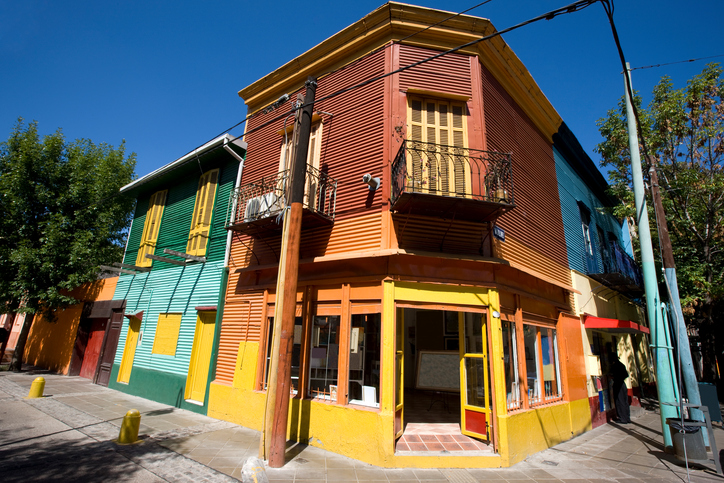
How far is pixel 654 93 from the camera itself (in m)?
13.2

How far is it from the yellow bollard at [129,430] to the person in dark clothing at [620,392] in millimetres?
12222

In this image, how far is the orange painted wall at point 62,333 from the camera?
14.6 m

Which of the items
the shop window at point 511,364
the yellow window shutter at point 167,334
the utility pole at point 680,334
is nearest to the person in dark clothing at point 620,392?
→ the utility pole at point 680,334

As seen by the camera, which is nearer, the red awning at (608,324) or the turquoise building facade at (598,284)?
the red awning at (608,324)

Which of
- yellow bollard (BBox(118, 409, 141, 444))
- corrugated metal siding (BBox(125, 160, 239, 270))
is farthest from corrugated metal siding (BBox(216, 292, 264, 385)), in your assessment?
yellow bollard (BBox(118, 409, 141, 444))

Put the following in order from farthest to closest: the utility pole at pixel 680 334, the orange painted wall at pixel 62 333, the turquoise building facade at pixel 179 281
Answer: the orange painted wall at pixel 62 333
the turquoise building facade at pixel 179 281
the utility pole at pixel 680 334

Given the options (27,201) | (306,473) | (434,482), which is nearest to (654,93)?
(434,482)

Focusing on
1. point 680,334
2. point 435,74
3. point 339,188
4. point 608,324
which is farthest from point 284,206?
point 608,324

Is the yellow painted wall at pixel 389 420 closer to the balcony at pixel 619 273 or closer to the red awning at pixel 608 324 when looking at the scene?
the red awning at pixel 608 324

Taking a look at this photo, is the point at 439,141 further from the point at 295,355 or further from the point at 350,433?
the point at 350,433

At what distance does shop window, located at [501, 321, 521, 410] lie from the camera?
23.2 ft

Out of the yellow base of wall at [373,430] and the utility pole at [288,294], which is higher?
the utility pole at [288,294]

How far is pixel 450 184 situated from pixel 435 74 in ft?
9.39

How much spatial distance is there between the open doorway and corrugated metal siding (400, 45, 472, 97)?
5103mm
